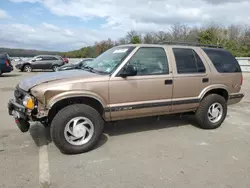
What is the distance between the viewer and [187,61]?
464cm

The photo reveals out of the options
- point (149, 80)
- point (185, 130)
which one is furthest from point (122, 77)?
point (185, 130)

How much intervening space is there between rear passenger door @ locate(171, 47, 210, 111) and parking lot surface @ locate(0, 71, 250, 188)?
0.69 m

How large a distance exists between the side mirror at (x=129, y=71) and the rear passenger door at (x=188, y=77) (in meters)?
0.98

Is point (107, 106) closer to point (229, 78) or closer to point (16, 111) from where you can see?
point (16, 111)

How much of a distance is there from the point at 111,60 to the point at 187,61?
5.24ft

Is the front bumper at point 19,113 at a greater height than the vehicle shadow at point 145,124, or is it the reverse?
the front bumper at point 19,113

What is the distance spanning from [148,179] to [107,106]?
1.41 metres

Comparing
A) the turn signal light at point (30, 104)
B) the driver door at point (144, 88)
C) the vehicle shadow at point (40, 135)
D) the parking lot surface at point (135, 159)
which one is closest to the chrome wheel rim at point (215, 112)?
the parking lot surface at point (135, 159)

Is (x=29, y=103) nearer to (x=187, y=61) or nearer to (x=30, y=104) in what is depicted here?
(x=30, y=104)

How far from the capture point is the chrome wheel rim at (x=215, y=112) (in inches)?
196

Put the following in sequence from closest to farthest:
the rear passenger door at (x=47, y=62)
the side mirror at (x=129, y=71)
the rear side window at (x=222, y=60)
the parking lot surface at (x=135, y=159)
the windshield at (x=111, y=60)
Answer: the parking lot surface at (x=135, y=159) → the side mirror at (x=129, y=71) → the windshield at (x=111, y=60) → the rear side window at (x=222, y=60) → the rear passenger door at (x=47, y=62)

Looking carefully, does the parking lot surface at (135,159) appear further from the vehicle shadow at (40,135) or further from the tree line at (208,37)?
the tree line at (208,37)

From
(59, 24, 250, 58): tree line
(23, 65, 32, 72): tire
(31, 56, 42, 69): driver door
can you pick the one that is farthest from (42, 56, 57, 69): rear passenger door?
(59, 24, 250, 58): tree line

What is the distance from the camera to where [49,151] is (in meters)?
3.73
